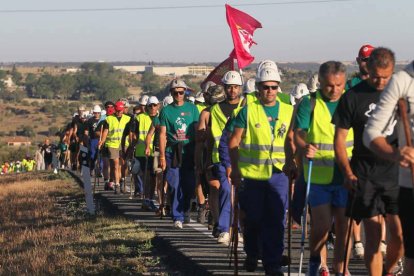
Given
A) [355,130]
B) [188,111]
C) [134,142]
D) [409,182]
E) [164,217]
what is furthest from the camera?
[134,142]

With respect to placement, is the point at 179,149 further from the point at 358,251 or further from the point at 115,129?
the point at 115,129

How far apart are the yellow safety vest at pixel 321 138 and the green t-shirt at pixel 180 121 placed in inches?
222

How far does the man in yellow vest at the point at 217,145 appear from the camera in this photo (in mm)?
12930

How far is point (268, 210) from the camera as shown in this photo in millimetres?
10438

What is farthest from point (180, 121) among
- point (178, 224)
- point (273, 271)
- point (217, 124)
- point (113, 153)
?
point (113, 153)

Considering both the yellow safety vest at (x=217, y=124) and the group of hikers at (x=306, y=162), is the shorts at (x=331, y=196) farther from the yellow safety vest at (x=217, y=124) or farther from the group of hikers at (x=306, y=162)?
the yellow safety vest at (x=217, y=124)

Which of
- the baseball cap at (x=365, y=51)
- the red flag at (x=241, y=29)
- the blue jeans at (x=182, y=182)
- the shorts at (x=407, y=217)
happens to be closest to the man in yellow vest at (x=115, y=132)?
the red flag at (x=241, y=29)

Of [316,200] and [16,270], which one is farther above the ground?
[316,200]

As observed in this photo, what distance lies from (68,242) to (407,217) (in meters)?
8.50

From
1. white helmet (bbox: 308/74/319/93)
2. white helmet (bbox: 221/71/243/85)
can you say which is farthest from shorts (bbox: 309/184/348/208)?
white helmet (bbox: 308/74/319/93)

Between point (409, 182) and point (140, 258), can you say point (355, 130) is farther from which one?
point (140, 258)

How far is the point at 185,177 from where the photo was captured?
1538cm

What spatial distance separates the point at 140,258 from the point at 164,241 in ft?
2.46

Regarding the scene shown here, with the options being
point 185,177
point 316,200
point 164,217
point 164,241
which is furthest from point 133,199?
point 316,200
